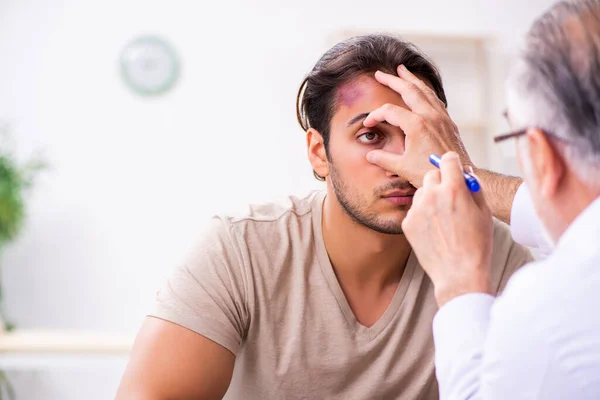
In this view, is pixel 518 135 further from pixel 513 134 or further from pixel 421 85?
pixel 421 85

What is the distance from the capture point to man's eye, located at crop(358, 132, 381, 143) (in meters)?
1.45

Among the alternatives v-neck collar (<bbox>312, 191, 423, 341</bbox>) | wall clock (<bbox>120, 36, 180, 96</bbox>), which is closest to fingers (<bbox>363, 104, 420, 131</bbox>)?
v-neck collar (<bbox>312, 191, 423, 341</bbox>)

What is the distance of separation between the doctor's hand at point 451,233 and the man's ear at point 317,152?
68cm

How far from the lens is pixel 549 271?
0.70 metres

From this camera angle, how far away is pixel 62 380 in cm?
352

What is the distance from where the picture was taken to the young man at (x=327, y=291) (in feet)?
4.25

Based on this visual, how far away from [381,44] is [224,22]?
2.26m

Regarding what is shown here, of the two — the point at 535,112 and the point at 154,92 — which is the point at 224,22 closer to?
the point at 154,92

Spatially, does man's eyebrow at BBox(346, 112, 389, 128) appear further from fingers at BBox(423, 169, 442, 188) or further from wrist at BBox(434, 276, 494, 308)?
wrist at BBox(434, 276, 494, 308)

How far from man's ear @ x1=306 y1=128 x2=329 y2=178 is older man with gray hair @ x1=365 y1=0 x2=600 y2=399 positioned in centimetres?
78

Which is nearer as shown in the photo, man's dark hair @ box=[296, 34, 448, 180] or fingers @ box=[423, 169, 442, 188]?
fingers @ box=[423, 169, 442, 188]

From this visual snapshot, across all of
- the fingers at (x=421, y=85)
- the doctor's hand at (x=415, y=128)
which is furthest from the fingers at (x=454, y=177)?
the fingers at (x=421, y=85)

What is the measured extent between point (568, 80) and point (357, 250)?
0.85m

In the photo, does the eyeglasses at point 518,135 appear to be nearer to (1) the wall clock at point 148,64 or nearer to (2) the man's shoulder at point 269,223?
(2) the man's shoulder at point 269,223
